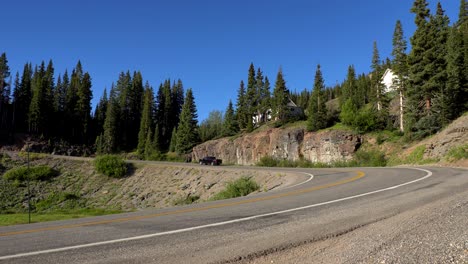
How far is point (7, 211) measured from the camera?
3847cm

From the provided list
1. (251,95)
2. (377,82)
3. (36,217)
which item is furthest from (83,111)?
(377,82)

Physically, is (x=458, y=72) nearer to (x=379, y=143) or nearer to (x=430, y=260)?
(x=379, y=143)

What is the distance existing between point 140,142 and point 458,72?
238 ft

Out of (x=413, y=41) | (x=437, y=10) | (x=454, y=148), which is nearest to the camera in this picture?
(x=454, y=148)

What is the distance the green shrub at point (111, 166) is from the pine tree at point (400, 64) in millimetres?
42413

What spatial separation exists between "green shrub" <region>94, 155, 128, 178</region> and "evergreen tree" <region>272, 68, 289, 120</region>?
105 ft

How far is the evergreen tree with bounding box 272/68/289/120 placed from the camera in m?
63.0

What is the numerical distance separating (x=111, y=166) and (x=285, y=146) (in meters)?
29.4

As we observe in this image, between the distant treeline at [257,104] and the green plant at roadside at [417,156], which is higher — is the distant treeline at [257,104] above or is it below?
above

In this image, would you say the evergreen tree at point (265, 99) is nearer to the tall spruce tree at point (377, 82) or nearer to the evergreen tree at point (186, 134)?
the evergreen tree at point (186, 134)

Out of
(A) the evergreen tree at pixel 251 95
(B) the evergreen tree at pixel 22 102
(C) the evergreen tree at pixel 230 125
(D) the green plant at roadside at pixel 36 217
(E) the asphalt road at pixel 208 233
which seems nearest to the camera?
(E) the asphalt road at pixel 208 233

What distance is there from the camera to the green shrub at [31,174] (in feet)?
159

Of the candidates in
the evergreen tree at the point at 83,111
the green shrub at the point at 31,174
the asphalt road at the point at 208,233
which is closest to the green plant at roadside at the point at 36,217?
the green shrub at the point at 31,174

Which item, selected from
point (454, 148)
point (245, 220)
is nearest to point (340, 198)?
point (245, 220)
